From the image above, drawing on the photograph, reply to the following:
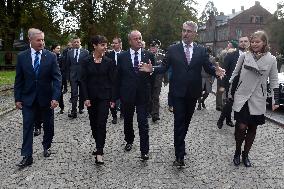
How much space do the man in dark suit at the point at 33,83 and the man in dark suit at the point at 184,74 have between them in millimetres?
1792

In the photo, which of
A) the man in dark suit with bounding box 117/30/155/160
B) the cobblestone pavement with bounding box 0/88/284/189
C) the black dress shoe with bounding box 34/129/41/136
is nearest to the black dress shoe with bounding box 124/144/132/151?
the cobblestone pavement with bounding box 0/88/284/189

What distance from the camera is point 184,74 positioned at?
6.66 m

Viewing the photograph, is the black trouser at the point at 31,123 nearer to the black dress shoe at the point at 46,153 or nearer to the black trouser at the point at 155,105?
the black dress shoe at the point at 46,153

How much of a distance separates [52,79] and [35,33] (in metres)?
0.77

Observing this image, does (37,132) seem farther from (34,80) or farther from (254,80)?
(254,80)

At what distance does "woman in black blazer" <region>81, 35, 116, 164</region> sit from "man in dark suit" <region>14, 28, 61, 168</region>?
0.46 metres

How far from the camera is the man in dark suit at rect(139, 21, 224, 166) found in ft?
21.9

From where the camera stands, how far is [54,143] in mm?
8352

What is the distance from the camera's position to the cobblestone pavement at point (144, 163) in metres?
5.93

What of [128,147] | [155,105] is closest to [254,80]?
[128,147]

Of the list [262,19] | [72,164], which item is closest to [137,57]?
[72,164]

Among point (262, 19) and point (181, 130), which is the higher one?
point (262, 19)

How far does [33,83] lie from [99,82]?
0.99 meters

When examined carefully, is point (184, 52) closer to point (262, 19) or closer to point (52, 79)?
point (52, 79)
